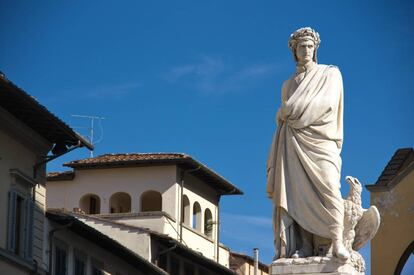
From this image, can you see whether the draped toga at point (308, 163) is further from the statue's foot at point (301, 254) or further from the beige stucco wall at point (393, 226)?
the beige stucco wall at point (393, 226)

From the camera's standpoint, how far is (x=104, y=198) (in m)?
70.2

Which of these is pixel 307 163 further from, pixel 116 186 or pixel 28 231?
pixel 116 186

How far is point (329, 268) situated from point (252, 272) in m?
54.3

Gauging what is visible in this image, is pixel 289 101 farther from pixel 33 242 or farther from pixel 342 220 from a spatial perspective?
pixel 33 242

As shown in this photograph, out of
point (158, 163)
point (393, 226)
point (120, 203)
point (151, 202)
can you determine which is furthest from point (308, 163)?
point (151, 202)

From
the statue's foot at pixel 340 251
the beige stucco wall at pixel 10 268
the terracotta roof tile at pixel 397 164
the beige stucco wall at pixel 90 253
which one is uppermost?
the beige stucco wall at pixel 90 253

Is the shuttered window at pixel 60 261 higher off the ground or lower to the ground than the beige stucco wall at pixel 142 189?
lower

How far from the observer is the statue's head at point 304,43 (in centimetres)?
2191

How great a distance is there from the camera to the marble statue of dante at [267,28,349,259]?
21.4 metres

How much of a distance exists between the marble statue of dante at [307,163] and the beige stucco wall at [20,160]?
994 inches

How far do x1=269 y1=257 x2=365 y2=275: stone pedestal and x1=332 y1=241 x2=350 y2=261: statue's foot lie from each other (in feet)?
0.21

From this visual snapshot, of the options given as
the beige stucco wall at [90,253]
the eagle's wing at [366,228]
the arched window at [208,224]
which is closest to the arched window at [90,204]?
the arched window at [208,224]

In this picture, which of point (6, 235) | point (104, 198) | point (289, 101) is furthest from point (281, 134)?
point (104, 198)

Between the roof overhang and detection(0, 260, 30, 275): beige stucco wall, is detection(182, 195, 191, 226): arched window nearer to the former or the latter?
the roof overhang
